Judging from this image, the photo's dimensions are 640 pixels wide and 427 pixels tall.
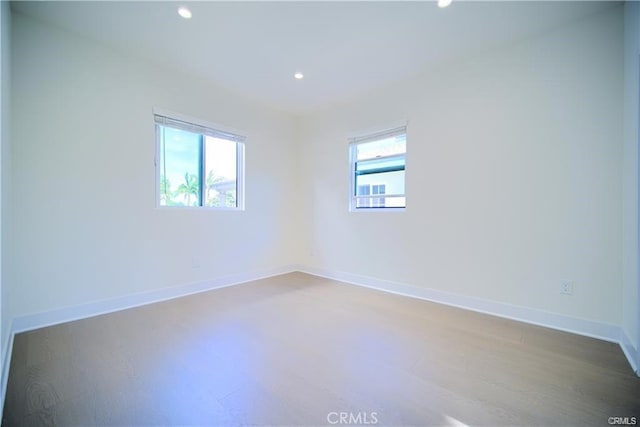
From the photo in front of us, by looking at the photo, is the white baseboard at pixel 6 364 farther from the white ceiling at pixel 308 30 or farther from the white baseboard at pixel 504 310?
the white baseboard at pixel 504 310

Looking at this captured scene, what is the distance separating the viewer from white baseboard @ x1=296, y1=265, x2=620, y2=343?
2.19 meters

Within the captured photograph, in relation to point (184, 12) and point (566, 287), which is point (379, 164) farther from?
point (184, 12)

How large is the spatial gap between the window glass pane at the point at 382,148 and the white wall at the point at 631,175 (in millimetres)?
1850

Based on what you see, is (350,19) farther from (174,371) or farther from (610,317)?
(610,317)

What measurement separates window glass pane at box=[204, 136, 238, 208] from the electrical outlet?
12.4 feet

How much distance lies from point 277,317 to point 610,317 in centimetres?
278

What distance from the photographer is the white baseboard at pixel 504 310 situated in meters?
2.19

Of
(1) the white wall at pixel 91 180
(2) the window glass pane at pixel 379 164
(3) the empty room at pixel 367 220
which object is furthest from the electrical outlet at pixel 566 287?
(1) the white wall at pixel 91 180


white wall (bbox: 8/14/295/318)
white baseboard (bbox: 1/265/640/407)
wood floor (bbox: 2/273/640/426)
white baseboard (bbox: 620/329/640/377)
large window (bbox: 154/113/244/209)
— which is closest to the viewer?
wood floor (bbox: 2/273/640/426)

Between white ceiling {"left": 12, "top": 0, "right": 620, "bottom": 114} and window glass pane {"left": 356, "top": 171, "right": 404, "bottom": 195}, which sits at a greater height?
white ceiling {"left": 12, "top": 0, "right": 620, "bottom": 114}

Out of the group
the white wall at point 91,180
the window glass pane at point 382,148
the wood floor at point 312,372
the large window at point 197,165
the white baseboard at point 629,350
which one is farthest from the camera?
the window glass pane at point 382,148

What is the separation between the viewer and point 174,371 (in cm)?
169

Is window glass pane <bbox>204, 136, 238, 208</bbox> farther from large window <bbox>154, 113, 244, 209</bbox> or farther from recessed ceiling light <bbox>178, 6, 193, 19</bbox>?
recessed ceiling light <bbox>178, 6, 193, 19</bbox>

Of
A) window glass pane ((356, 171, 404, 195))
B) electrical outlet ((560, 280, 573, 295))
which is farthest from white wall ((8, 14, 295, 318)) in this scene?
electrical outlet ((560, 280, 573, 295))
